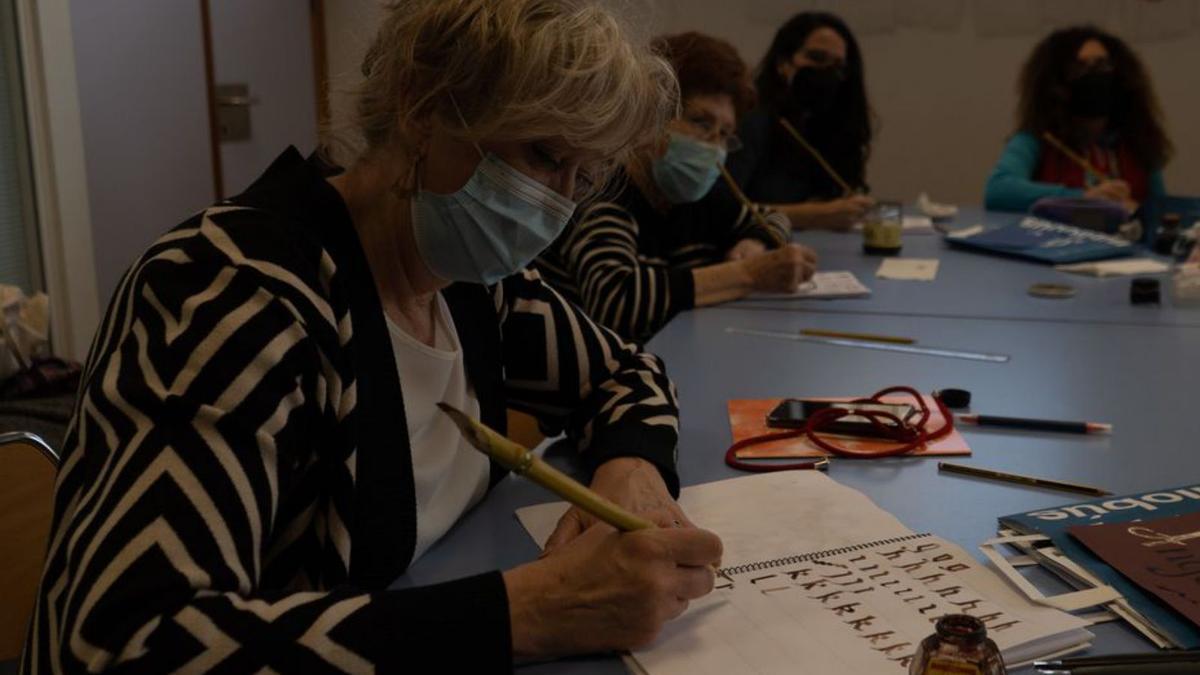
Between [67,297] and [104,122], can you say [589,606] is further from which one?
[104,122]

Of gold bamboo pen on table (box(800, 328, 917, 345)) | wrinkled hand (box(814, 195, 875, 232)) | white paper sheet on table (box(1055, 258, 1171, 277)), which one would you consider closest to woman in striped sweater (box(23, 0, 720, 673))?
gold bamboo pen on table (box(800, 328, 917, 345))

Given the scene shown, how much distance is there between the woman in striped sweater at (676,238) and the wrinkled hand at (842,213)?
1.91ft

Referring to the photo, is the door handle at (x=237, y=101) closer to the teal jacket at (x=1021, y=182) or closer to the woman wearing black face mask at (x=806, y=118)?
the woman wearing black face mask at (x=806, y=118)

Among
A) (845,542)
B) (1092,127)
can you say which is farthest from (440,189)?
(1092,127)

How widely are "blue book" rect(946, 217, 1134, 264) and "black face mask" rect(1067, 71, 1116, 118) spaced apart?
815mm

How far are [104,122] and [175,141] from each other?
382 mm

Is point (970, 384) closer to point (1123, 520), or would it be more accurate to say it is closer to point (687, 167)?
point (1123, 520)

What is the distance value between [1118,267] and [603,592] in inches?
86.7

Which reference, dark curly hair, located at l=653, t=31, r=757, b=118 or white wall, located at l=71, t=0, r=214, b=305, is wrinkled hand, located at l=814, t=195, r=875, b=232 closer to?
dark curly hair, located at l=653, t=31, r=757, b=118

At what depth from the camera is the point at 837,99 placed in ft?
12.5

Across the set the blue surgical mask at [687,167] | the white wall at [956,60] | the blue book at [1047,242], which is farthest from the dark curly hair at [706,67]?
the white wall at [956,60]

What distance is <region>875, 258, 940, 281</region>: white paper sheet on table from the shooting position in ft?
8.72

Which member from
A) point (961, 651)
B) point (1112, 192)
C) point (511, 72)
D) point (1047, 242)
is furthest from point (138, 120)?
point (961, 651)

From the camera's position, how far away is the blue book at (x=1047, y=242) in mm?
2814
